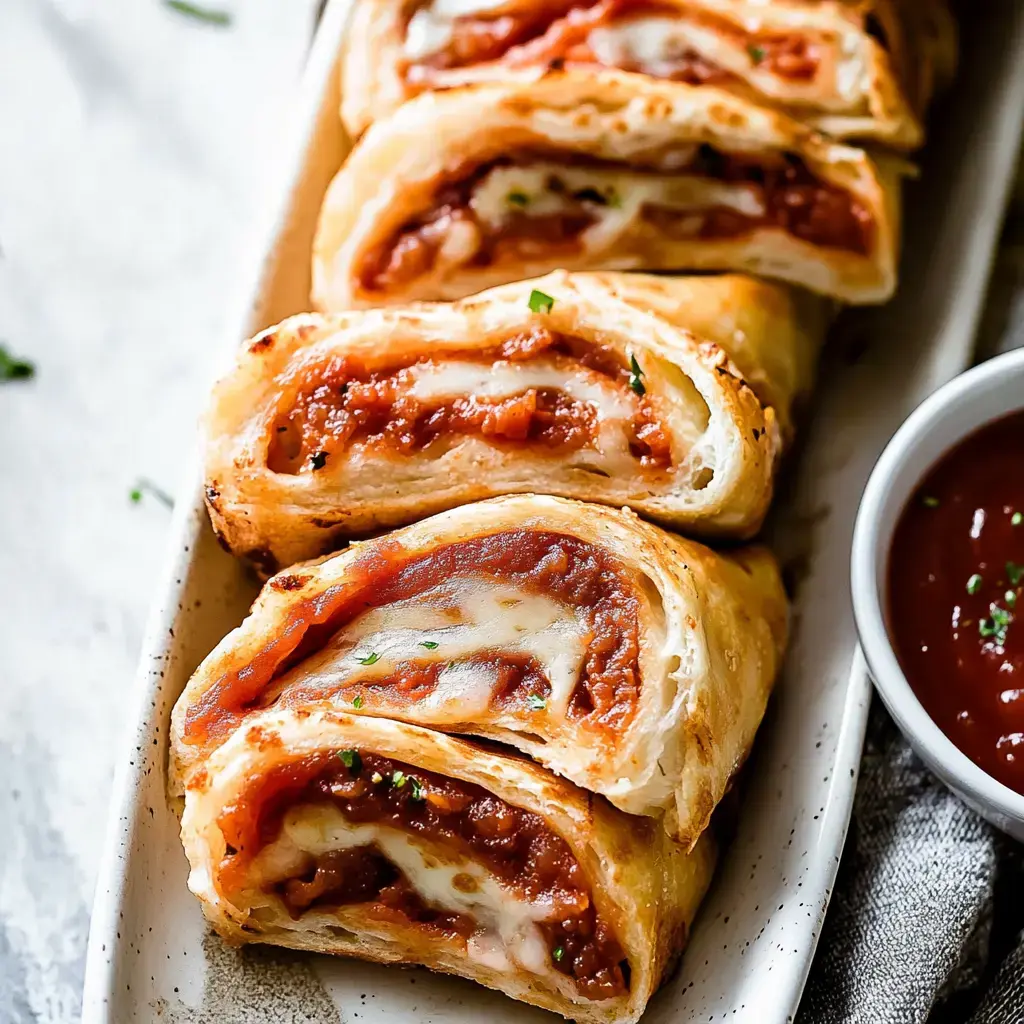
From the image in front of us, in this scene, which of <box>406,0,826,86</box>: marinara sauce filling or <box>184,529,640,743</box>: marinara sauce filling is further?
<box>406,0,826,86</box>: marinara sauce filling

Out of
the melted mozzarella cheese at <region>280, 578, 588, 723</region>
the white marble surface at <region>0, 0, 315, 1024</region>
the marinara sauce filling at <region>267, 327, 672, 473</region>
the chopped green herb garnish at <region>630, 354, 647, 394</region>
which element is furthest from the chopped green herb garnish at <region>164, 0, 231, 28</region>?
the melted mozzarella cheese at <region>280, 578, 588, 723</region>

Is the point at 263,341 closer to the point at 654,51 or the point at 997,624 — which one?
the point at 654,51

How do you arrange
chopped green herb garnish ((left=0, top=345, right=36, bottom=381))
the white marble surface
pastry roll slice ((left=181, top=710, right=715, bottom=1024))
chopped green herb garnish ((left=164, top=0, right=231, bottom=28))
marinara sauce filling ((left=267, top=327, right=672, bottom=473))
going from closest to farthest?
1. pastry roll slice ((left=181, top=710, right=715, bottom=1024))
2. marinara sauce filling ((left=267, top=327, right=672, bottom=473))
3. the white marble surface
4. chopped green herb garnish ((left=0, top=345, right=36, bottom=381))
5. chopped green herb garnish ((left=164, top=0, right=231, bottom=28))

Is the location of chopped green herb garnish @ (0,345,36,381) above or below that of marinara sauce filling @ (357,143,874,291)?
below

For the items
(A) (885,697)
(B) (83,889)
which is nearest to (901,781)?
(A) (885,697)

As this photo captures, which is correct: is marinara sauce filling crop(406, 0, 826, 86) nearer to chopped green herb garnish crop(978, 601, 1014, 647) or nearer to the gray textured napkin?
chopped green herb garnish crop(978, 601, 1014, 647)

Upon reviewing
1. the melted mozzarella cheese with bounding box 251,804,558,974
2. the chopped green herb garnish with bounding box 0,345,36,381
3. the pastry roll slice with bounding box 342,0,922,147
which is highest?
the pastry roll slice with bounding box 342,0,922,147

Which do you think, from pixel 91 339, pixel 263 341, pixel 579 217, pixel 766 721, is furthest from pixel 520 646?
pixel 91 339
